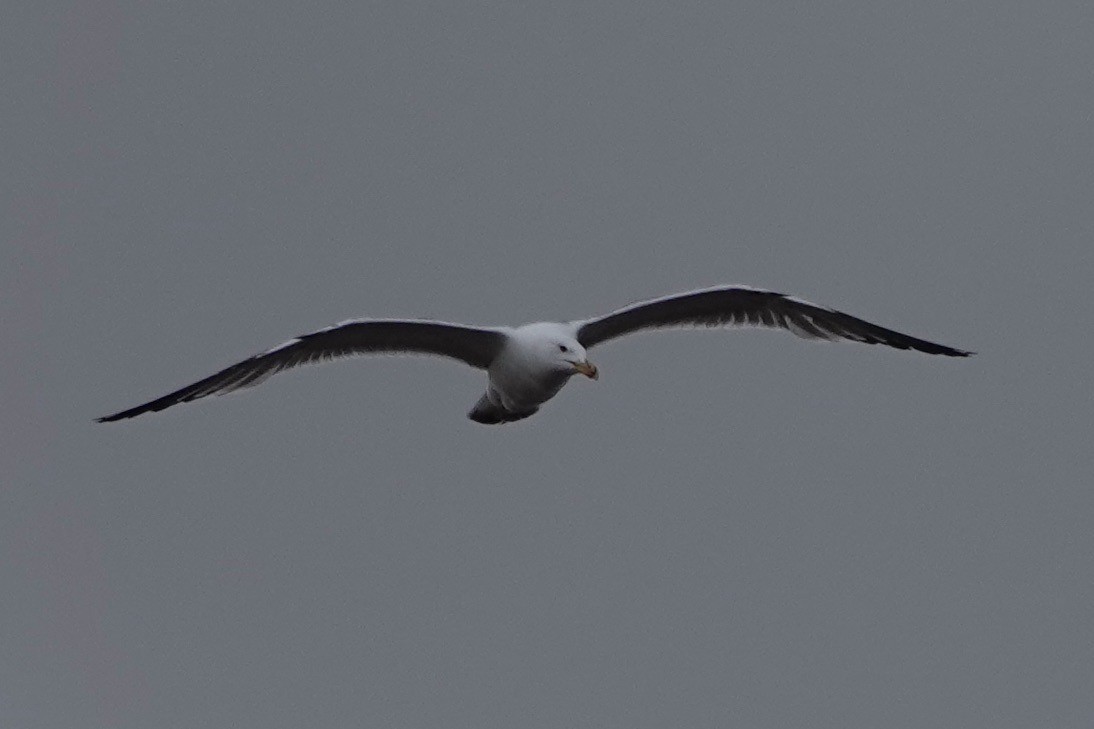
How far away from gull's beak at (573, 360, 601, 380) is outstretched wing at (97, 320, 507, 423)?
108 centimetres

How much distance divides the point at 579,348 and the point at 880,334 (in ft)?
14.7

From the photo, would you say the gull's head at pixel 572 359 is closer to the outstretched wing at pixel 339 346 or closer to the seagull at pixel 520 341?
the seagull at pixel 520 341

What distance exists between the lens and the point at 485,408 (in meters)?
22.9

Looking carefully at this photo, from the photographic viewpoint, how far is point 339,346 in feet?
72.9

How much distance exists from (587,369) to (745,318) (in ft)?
10.1

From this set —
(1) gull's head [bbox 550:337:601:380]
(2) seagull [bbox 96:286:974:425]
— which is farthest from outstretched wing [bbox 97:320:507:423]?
(1) gull's head [bbox 550:337:601:380]

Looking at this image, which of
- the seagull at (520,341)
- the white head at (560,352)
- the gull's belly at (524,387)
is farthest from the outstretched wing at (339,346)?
the white head at (560,352)

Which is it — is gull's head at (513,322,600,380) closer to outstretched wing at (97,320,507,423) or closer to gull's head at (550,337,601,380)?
gull's head at (550,337,601,380)

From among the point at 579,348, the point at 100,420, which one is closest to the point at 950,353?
the point at 579,348

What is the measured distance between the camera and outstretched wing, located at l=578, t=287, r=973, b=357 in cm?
2253

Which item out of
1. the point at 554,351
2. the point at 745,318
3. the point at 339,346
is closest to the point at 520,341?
the point at 554,351

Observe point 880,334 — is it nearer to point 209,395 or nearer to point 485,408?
point 485,408

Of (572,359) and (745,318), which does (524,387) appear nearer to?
(572,359)

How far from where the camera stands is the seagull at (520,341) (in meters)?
21.6
